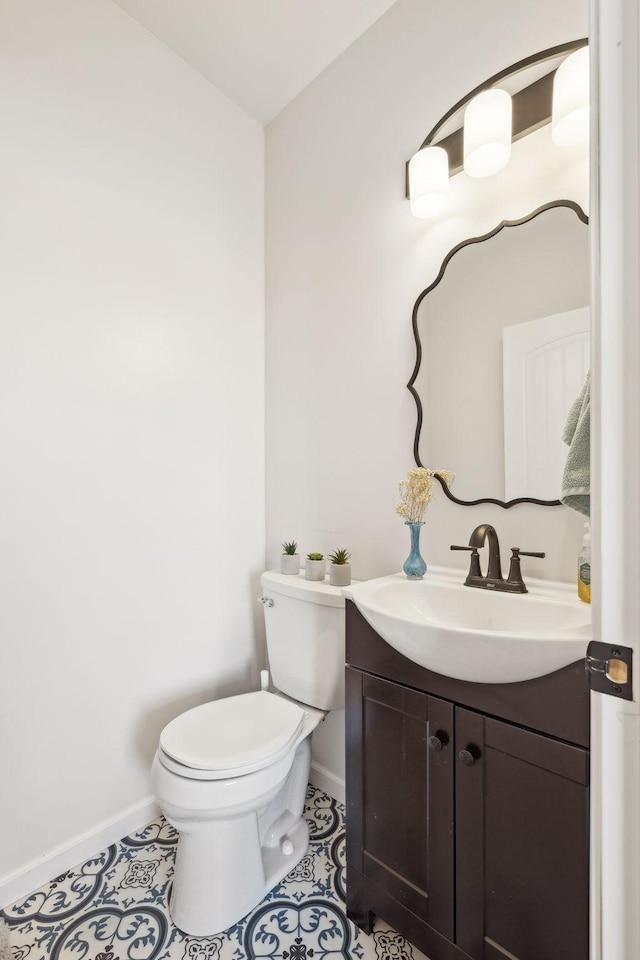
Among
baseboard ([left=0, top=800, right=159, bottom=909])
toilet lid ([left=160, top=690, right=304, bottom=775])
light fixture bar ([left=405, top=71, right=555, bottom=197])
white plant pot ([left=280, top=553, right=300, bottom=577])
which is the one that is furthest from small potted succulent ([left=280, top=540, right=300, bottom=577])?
light fixture bar ([left=405, top=71, right=555, bottom=197])

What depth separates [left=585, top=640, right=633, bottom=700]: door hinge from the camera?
1.84ft

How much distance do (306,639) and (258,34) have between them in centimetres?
212

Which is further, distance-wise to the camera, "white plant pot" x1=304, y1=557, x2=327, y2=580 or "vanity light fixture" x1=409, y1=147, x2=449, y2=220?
"white plant pot" x1=304, y1=557, x2=327, y2=580

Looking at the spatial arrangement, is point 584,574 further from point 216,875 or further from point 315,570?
point 216,875

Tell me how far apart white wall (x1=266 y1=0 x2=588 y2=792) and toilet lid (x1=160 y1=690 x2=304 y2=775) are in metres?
0.37

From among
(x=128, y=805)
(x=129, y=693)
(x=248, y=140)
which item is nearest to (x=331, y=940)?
(x=128, y=805)

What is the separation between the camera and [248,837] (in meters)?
1.27

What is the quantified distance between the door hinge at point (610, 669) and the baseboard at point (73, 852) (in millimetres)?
1613

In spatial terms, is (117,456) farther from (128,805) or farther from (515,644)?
(515,644)

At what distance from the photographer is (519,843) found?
87cm

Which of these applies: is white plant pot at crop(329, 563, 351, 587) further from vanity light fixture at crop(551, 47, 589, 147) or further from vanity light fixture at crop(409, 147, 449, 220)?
vanity light fixture at crop(551, 47, 589, 147)

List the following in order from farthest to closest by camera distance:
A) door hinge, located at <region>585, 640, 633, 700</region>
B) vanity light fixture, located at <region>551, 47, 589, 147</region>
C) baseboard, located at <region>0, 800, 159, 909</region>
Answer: baseboard, located at <region>0, 800, 159, 909</region> → vanity light fixture, located at <region>551, 47, 589, 147</region> → door hinge, located at <region>585, 640, 633, 700</region>

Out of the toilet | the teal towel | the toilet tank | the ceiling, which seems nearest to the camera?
the teal towel

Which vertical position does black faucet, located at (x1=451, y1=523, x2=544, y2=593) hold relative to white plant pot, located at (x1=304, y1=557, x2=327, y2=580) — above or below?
above
